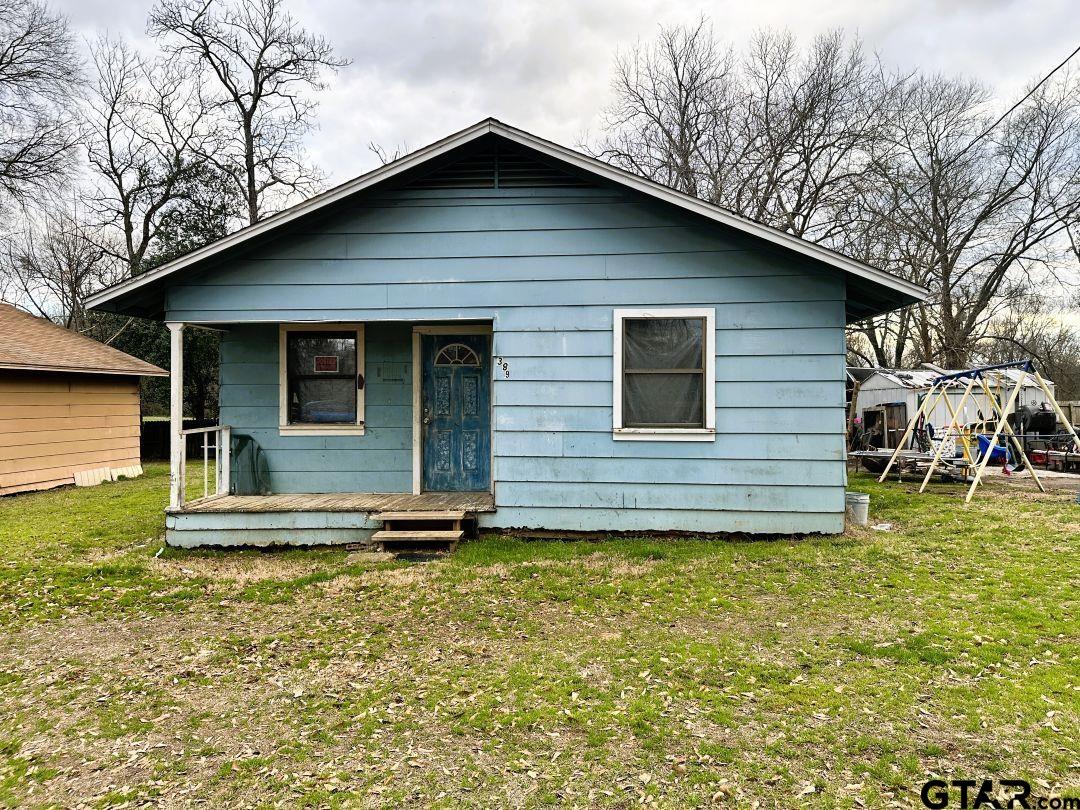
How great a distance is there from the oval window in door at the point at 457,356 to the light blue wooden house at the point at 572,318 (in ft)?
3.78

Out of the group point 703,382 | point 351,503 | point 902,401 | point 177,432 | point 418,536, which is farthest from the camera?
point 902,401

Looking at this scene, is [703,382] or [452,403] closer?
[703,382]

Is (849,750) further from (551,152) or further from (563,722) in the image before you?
(551,152)

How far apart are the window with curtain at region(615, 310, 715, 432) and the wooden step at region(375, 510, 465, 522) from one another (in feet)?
6.53

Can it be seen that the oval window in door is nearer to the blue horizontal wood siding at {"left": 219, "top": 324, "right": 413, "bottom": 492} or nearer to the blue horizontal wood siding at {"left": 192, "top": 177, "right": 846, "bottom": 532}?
the blue horizontal wood siding at {"left": 219, "top": 324, "right": 413, "bottom": 492}

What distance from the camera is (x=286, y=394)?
7.64 m

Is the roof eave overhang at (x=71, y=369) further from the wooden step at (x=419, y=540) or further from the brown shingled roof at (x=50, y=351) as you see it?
the wooden step at (x=419, y=540)

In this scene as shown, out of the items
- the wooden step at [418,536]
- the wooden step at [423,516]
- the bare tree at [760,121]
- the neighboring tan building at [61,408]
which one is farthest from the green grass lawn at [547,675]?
the bare tree at [760,121]

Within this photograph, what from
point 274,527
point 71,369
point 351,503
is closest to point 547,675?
point 351,503

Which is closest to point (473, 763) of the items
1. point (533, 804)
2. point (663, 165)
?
point (533, 804)

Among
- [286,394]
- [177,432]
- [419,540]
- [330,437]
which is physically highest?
[286,394]

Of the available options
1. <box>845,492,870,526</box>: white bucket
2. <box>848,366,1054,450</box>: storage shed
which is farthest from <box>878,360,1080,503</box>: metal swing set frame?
<box>848,366,1054,450</box>: storage shed

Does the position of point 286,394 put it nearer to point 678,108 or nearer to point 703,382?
point 703,382

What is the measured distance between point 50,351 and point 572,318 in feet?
36.4
